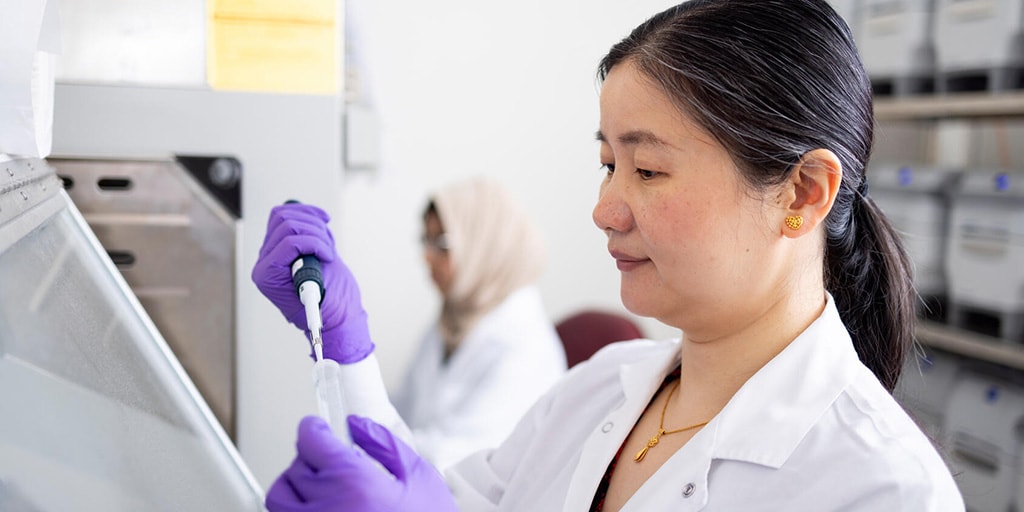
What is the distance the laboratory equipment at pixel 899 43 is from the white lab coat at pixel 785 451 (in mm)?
1910

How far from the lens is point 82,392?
617 millimetres

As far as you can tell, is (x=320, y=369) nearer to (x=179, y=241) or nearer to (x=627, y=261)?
(x=627, y=261)

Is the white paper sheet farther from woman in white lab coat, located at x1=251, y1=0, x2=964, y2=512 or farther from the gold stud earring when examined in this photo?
the gold stud earring

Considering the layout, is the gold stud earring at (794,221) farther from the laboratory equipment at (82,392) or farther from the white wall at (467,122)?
the white wall at (467,122)

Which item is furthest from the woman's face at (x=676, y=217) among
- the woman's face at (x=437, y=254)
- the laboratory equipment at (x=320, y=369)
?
the woman's face at (x=437, y=254)

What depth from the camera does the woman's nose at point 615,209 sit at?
2.68 ft

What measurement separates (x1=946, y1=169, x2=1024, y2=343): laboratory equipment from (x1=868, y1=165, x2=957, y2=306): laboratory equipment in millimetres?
44

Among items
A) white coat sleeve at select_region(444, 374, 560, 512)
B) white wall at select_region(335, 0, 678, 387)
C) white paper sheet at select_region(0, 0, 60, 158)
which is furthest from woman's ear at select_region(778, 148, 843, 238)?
white wall at select_region(335, 0, 678, 387)

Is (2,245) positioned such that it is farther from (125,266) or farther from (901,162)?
(901,162)

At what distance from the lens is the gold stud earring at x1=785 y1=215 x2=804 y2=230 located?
81 centimetres

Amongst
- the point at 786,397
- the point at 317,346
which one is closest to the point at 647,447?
the point at 786,397

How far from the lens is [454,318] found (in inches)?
93.9

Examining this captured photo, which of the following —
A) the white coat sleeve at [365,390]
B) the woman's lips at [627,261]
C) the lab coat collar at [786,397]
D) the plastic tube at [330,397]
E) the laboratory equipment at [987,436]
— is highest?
the woman's lips at [627,261]

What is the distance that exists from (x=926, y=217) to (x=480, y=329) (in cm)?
135
